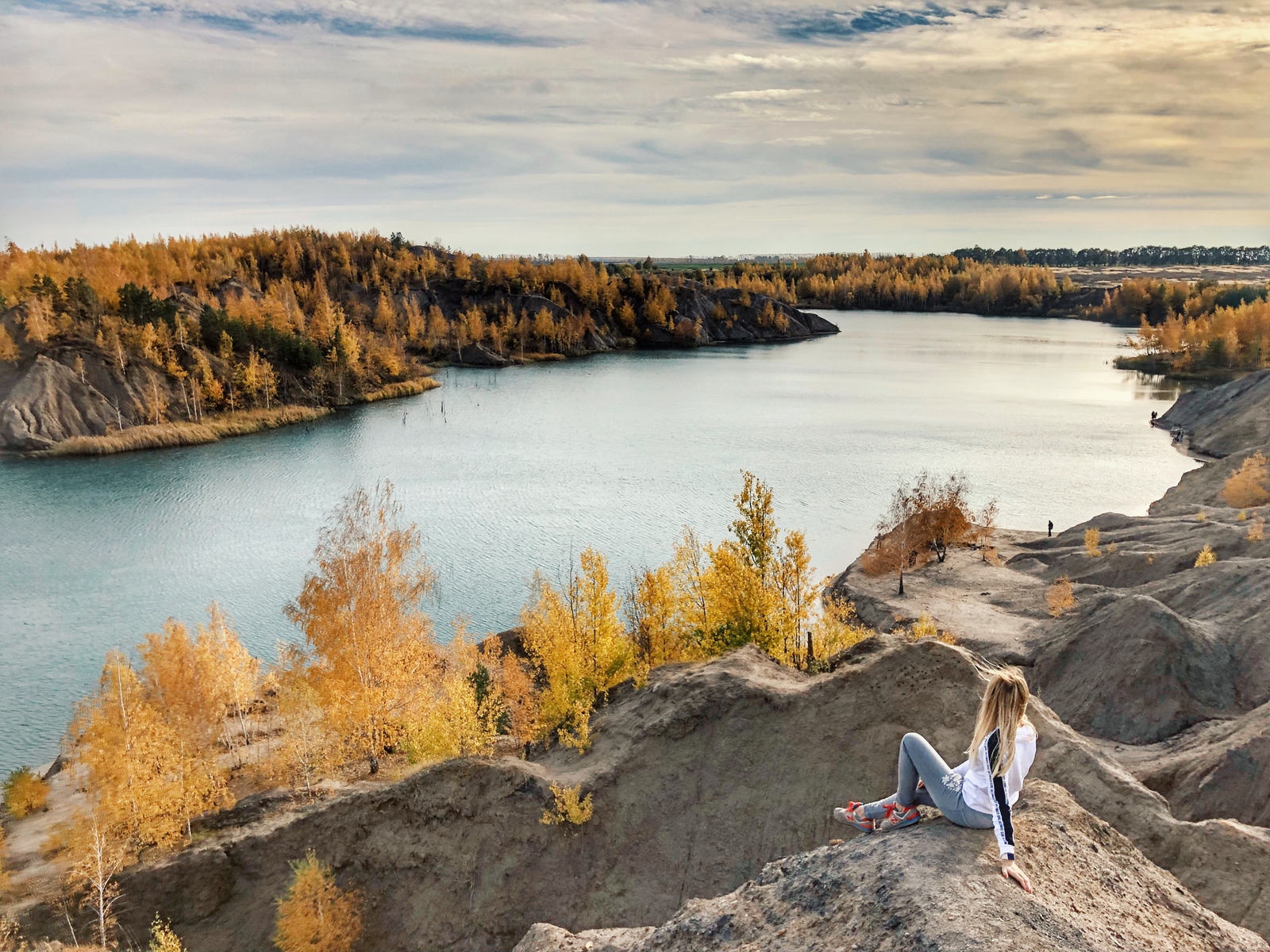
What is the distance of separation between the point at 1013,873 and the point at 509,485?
214ft

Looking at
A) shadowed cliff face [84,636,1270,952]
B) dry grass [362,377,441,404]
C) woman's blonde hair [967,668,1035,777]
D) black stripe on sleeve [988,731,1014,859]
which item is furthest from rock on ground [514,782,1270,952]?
dry grass [362,377,441,404]

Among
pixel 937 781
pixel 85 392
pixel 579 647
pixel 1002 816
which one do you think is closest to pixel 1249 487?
pixel 579 647

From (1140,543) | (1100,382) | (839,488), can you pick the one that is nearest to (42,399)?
(839,488)

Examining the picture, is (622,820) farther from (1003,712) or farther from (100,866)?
(1003,712)

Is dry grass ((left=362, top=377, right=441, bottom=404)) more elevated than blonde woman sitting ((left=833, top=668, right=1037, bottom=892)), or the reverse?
blonde woman sitting ((left=833, top=668, right=1037, bottom=892))

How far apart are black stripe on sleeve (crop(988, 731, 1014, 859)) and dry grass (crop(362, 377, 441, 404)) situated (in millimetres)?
116692

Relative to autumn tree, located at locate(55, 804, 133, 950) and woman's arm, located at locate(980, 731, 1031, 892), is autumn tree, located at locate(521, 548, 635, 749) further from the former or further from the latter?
woman's arm, located at locate(980, 731, 1031, 892)

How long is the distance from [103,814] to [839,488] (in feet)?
188

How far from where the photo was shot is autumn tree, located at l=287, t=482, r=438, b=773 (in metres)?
31.3

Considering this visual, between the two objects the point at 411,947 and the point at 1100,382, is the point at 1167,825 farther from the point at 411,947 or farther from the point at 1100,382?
the point at 1100,382

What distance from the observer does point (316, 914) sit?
64.2 ft

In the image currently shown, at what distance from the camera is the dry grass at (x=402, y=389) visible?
118 meters

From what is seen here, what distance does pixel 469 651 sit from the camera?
35.8 metres

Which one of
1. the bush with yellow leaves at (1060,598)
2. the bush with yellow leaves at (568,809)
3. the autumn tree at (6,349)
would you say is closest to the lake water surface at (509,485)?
the bush with yellow leaves at (1060,598)
